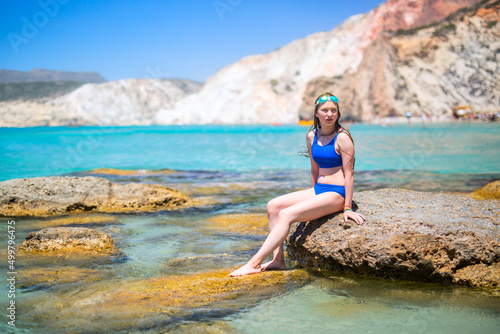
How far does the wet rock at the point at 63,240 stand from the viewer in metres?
5.77

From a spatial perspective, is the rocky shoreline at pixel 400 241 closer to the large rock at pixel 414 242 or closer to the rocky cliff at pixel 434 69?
the large rock at pixel 414 242

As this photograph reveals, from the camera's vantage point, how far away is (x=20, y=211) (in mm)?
8547

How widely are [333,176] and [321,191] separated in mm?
223

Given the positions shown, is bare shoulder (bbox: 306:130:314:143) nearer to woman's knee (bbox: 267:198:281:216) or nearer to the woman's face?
the woman's face

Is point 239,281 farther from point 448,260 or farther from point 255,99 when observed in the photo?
→ point 255,99

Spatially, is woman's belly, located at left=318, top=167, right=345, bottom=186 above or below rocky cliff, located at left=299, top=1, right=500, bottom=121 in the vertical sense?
below

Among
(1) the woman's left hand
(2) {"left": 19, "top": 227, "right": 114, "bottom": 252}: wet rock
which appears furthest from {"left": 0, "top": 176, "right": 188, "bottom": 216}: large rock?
(1) the woman's left hand

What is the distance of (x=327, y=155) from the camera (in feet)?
15.6

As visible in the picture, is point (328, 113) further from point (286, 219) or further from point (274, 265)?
point (274, 265)

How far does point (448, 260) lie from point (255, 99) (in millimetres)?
131014

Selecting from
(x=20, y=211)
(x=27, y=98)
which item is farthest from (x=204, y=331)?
(x=27, y=98)

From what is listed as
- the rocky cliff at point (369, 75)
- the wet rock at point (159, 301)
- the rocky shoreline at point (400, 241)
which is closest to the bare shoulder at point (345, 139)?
the rocky shoreline at point (400, 241)

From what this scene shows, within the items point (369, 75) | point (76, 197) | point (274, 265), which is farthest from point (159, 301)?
point (369, 75)

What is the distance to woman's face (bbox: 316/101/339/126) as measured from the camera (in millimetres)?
4649
